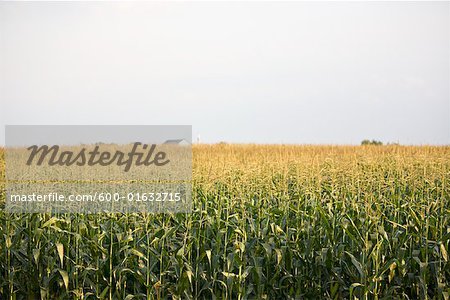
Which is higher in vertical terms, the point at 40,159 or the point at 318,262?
the point at 40,159

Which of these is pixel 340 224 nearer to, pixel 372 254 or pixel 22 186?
pixel 372 254

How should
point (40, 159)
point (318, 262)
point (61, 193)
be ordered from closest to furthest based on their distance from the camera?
point (318, 262) → point (61, 193) → point (40, 159)

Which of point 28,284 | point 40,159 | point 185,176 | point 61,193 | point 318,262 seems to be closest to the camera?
point 318,262

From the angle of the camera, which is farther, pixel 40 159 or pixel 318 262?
pixel 40 159

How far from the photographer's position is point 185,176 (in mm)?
10227

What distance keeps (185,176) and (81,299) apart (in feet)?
16.4

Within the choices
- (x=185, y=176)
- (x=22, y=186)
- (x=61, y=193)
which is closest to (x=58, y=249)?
(x=61, y=193)

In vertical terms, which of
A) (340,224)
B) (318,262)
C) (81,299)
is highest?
(340,224)

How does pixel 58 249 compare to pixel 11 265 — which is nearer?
pixel 58 249

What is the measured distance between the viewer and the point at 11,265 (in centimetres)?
627

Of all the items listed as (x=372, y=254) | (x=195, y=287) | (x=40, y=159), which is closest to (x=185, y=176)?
(x=40, y=159)

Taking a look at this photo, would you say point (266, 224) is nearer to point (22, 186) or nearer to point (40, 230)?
point (40, 230)

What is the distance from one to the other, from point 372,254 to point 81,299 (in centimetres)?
309

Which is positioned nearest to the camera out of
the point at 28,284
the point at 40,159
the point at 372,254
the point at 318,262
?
the point at 372,254
